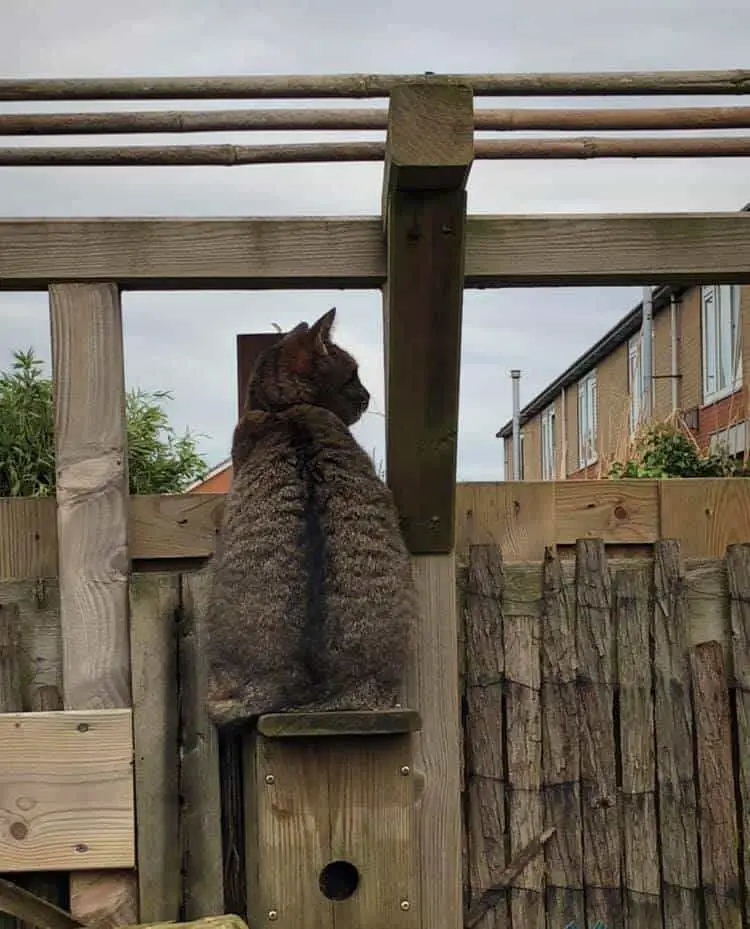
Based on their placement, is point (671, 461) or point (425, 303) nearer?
point (425, 303)

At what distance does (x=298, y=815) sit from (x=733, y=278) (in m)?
1.56

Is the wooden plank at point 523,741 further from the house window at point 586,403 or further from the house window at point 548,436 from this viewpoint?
the house window at point 548,436

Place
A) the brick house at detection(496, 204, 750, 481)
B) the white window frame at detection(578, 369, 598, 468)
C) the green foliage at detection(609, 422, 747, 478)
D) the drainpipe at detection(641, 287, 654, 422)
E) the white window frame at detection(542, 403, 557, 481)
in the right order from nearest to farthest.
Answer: the green foliage at detection(609, 422, 747, 478)
the brick house at detection(496, 204, 750, 481)
the drainpipe at detection(641, 287, 654, 422)
the white window frame at detection(578, 369, 598, 468)
the white window frame at detection(542, 403, 557, 481)

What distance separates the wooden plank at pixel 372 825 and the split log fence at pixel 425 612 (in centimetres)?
2

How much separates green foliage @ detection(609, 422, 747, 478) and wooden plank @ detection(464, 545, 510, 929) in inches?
46.8

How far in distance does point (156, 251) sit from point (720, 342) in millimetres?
16630

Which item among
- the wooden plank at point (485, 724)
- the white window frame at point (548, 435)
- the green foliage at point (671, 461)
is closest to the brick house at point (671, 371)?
the white window frame at point (548, 435)

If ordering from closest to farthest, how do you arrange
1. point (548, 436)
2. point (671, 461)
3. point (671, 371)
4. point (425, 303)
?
point (425, 303) → point (671, 461) → point (671, 371) → point (548, 436)

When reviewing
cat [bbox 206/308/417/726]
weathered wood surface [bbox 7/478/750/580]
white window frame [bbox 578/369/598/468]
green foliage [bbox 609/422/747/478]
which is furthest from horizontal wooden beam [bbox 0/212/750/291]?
white window frame [bbox 578/369/598/468]

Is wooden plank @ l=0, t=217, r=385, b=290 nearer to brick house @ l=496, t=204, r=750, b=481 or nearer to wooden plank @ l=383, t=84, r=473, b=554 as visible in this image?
wooden plank @ l=383, t=84, r=473, b=554

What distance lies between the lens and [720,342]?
18219 mm

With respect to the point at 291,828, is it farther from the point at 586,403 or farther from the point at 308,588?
the point at 586,403

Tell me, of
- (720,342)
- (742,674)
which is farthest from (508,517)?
(720,342)

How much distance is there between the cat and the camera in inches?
102
